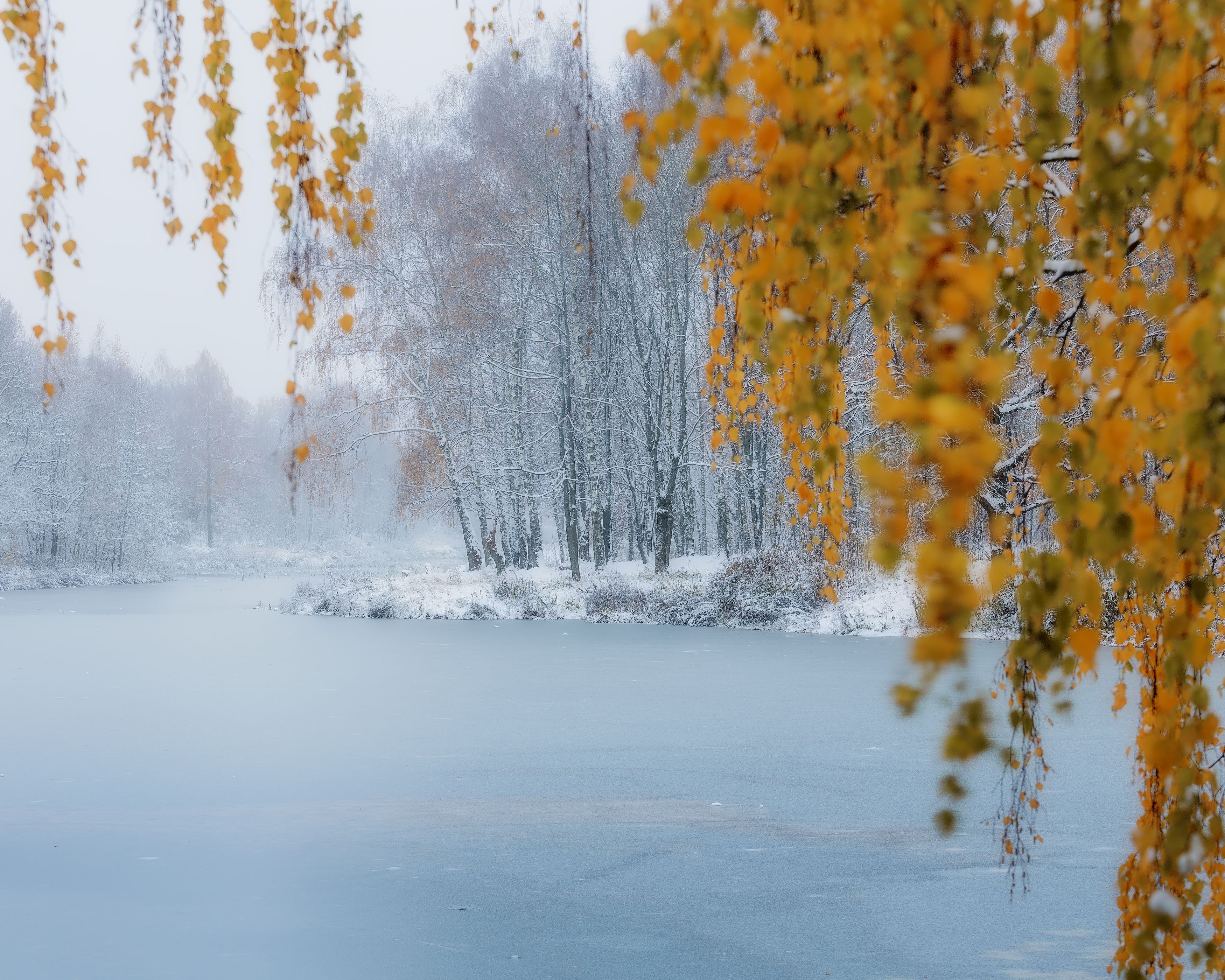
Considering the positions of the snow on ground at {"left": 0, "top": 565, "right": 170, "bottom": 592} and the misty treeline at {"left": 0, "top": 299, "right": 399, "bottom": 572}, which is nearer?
the snow on ground at {"left": 0, "top": 565, "right": 170, "bottom": 592}

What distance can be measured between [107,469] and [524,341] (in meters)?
13.7

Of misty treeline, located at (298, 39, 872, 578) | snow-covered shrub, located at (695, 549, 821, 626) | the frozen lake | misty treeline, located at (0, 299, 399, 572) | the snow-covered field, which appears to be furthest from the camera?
misty treeline, located at (0, 299, 399, 572)

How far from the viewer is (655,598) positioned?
1157cm

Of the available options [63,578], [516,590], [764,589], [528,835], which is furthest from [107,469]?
[528,835]

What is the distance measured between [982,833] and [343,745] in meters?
2.90

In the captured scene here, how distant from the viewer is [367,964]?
2727 millimetres

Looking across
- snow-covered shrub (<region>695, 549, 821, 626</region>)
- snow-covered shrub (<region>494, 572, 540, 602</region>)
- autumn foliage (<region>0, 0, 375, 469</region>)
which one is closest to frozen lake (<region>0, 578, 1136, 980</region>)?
autumn foliage (<region>0, 0, 375, 469</region>)

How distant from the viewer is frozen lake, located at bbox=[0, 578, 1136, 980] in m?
2.79

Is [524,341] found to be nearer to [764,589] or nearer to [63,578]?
[764,589]

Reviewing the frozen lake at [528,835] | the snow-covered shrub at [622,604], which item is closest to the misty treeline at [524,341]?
the snow-covered shrub at [622,604]

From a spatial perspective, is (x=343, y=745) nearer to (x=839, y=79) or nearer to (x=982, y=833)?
(x=982, y=833)

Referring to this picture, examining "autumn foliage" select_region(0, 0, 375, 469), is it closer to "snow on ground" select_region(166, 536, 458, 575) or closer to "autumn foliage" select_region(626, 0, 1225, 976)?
"autumn foliage" select_region(626, 0, 1225, 976)

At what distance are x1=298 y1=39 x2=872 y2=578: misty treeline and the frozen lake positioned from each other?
5.89m

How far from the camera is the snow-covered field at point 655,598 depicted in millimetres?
10141
